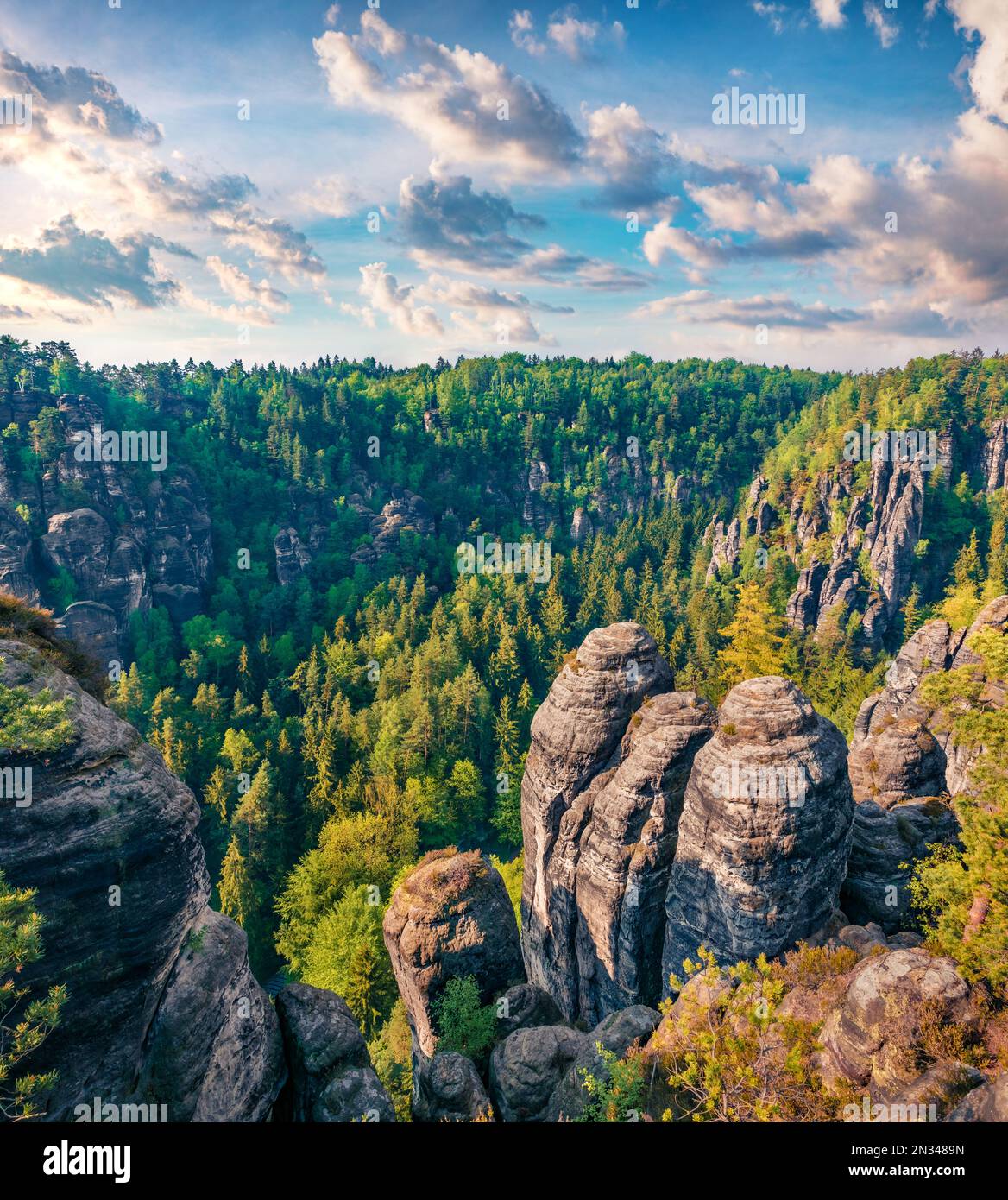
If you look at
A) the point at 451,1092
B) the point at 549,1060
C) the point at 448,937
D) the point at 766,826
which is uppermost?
the point at 766,826

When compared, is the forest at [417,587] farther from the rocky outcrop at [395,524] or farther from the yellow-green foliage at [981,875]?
the yellow-green foliage at [981,875]

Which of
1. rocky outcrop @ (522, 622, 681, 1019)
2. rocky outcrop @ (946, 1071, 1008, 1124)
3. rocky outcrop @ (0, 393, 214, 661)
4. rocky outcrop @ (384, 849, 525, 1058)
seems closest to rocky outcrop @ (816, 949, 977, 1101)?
rocky outcrop @ (946, 1071, 1008, 1124)

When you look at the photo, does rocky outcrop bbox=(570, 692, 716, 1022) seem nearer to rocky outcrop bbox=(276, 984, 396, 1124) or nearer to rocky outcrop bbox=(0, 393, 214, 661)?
rocky outcrop bbox=(276, 984, 396, 1124)

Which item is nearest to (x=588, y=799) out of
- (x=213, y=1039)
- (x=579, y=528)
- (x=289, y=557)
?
(x=213, y=1039)

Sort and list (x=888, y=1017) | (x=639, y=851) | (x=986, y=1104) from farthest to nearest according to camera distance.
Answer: (x=639, y=851), (x=888, y=1017), (x=986, y=1104)

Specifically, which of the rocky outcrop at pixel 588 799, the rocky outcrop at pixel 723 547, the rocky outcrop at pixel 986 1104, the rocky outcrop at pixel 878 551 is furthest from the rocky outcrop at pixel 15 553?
the rocky outcrop at pixel 878 551

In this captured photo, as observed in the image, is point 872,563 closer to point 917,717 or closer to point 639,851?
point 917,717
